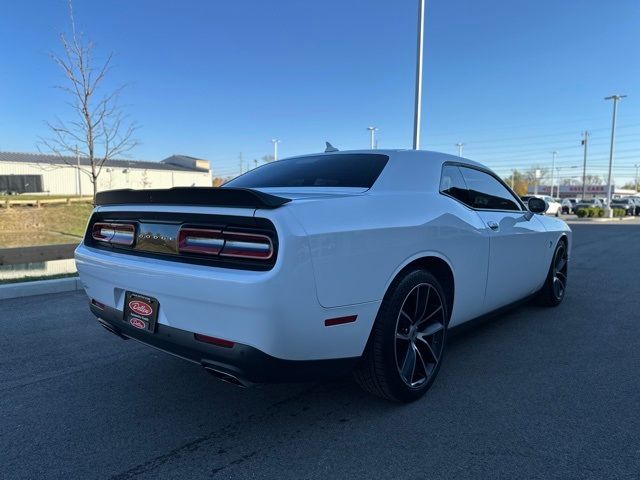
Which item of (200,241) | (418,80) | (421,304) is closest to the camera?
(200,241)

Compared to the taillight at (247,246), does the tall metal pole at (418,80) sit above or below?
above

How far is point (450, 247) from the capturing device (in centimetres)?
299

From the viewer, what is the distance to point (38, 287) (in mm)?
5734

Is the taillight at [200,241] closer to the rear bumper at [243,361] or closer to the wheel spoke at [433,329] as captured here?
the rear bumper at [243,361]

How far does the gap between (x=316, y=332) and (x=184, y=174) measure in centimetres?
7483

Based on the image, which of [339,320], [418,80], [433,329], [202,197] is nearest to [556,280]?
[433,329]

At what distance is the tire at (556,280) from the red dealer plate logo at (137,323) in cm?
426

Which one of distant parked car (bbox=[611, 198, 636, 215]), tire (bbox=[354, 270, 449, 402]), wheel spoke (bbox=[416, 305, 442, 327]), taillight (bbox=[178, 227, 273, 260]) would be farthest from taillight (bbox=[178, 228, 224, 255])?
distant parked car (bbox=[611, 198, 636, 215])

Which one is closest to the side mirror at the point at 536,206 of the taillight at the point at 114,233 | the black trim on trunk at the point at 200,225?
the black trim on trunk at the point at 200,225

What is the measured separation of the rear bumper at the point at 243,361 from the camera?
2.08m

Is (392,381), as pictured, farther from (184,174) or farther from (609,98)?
(184,174)

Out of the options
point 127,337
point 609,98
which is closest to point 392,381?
point 127,337

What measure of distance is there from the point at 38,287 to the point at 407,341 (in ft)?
16.6

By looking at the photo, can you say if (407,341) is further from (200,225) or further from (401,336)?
(200,225)
